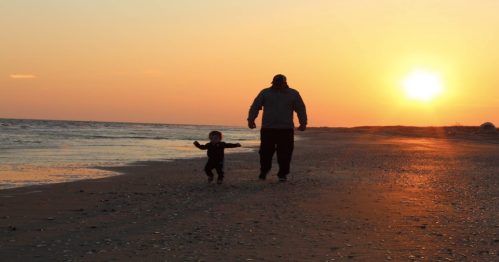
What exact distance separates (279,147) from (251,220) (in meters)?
4.33

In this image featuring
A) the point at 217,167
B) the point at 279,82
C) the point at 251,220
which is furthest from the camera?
A: the point at 279,82

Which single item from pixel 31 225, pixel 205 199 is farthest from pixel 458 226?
pixel 31 225

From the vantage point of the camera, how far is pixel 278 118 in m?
9.84

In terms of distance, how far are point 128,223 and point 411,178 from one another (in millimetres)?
6331

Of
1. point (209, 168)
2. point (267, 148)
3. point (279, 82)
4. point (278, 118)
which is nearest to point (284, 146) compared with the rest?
point (267, 148)

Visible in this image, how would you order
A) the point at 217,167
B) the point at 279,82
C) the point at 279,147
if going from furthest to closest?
1. the point at 279,147
2. the point at 279,82
3. the point at 217,167

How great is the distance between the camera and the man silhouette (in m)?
9.80

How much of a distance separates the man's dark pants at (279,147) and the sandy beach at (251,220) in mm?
364

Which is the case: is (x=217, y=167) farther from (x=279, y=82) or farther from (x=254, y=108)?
(x=279, y=82)

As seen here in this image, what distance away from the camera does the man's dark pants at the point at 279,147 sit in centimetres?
980

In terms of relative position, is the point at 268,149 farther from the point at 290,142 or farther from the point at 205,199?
the point at 205,199

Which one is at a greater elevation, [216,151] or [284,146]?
[284,146]

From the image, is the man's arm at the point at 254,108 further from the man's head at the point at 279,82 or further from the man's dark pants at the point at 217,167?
the man's dark pants at the point at 217,167

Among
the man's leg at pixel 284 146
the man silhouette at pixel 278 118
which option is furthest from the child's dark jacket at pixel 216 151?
the man's leg at pixel 284 146
